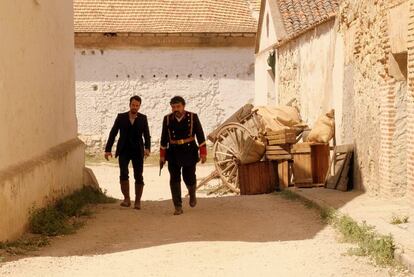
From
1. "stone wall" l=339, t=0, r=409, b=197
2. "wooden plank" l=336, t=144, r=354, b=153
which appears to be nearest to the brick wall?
"stone wall" l=339, t=0, r=409, b=197

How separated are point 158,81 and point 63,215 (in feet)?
55.1

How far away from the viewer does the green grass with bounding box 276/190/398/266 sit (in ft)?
23.8

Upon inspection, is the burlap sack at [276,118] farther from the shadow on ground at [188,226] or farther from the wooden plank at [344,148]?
the shadow on ground at [188,226]

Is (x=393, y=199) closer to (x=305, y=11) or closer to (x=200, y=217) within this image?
(x=200, y=217)

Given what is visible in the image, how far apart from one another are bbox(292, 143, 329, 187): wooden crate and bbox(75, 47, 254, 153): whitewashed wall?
488 inches

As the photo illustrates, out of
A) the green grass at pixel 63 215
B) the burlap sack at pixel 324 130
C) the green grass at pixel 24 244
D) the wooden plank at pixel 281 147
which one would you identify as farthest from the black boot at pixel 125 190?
the burlap sack at pixel 324 130

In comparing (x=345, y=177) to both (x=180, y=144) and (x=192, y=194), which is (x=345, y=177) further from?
(x=180, y=144)

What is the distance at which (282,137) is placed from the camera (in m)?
15.2

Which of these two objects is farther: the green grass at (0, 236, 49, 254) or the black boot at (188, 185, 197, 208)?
the black boot at (188, 185, 197, 208)

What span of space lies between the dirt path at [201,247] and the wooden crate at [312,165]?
2.79 meters

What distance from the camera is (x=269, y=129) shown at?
15570 millimetres

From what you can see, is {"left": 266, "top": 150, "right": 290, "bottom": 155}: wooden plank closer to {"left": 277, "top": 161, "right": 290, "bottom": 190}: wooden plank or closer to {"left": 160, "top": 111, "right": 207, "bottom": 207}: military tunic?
{"left": 277, "top": 161, "right": 290, "bottom": 190}: wooden plank

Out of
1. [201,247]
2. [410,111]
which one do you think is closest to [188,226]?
[201,247]

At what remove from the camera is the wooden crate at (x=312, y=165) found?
14773 mm
